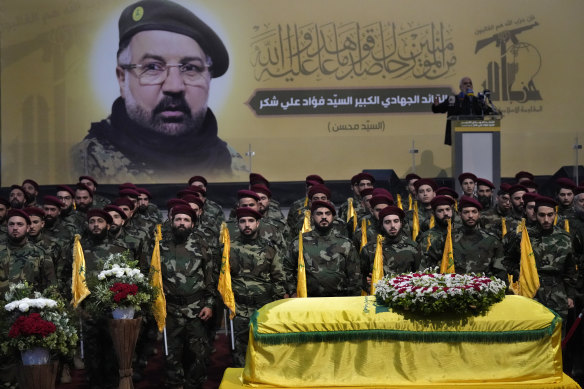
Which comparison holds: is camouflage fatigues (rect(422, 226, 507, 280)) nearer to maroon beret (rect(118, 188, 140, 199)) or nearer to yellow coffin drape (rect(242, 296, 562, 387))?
yellow coffin drape (rect(242, 296, 562, 387))

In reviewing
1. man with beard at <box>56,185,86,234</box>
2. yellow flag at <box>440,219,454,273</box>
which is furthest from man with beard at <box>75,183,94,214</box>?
yellow flag at <box>440,219,454,273</box>

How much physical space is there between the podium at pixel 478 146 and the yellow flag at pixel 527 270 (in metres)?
3.73

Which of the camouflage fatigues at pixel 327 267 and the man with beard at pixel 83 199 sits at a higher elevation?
the man with beard at pixel 83 199

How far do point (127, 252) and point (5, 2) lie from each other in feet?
33.9

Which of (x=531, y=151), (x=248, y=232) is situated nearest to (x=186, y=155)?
(x=531, y=151)

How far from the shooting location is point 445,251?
7812 millimetres

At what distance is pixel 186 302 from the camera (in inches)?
296

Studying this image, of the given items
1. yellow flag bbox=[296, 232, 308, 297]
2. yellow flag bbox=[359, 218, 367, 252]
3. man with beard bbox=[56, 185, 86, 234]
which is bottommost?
yellow flag bbox=[296, 232, 308, 297]

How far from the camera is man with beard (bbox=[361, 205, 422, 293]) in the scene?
7.54 m

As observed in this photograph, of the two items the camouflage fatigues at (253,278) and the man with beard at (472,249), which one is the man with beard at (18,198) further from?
the man with beard at (472,249)

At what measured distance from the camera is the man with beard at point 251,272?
7582 millimetres

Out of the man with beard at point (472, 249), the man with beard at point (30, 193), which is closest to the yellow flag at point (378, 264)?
the man with beard at point (472, 249)

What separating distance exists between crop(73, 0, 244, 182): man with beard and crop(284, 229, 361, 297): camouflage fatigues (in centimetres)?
830

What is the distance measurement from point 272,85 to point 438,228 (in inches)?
328
